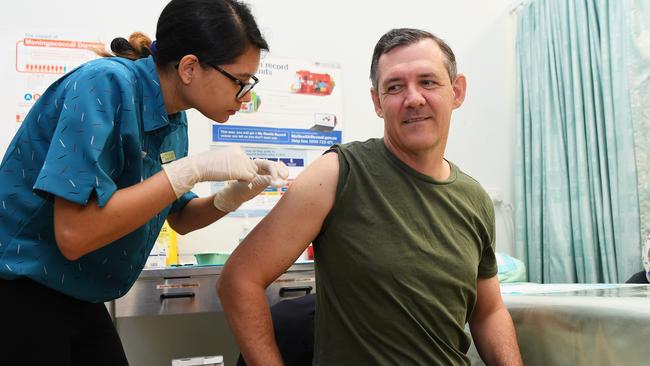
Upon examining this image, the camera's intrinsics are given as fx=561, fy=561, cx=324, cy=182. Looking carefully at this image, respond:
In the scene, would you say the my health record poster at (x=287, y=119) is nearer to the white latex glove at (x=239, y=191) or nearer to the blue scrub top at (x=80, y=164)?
the white latex glove at (x=239, y=191)

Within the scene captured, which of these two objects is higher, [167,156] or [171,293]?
[167,156]

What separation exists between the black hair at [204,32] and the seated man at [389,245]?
31 cm

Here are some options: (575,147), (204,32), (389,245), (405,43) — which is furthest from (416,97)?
(575,147)

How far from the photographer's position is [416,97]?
1.24m

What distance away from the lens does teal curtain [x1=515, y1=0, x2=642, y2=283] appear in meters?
2.51

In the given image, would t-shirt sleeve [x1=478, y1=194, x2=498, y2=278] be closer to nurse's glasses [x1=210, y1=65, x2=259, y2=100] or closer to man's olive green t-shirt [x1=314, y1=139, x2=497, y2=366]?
man's olive green t-shirt [x1=314, y1=139, x2=497, y2=366]

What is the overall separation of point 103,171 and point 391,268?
57cm

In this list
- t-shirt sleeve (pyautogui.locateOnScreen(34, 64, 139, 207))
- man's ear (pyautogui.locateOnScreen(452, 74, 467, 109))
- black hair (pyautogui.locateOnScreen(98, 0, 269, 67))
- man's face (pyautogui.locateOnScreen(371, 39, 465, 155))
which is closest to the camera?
t-shirt sleeve (pyautogui.locateOnScreen(34, 64, 139, 207))

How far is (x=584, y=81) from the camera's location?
8.86 ft

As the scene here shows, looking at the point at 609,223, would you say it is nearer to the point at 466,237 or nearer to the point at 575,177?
the point at 575,177

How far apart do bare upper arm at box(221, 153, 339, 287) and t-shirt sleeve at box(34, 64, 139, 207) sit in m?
0.29

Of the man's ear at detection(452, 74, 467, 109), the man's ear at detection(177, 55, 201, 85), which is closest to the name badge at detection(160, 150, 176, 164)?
the man's ear at detection(177, 55, 201, 85)

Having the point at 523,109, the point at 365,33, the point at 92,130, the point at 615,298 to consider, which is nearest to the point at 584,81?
the point at 523,109

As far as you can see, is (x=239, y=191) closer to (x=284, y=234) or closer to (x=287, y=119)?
(x=284, y=234)
